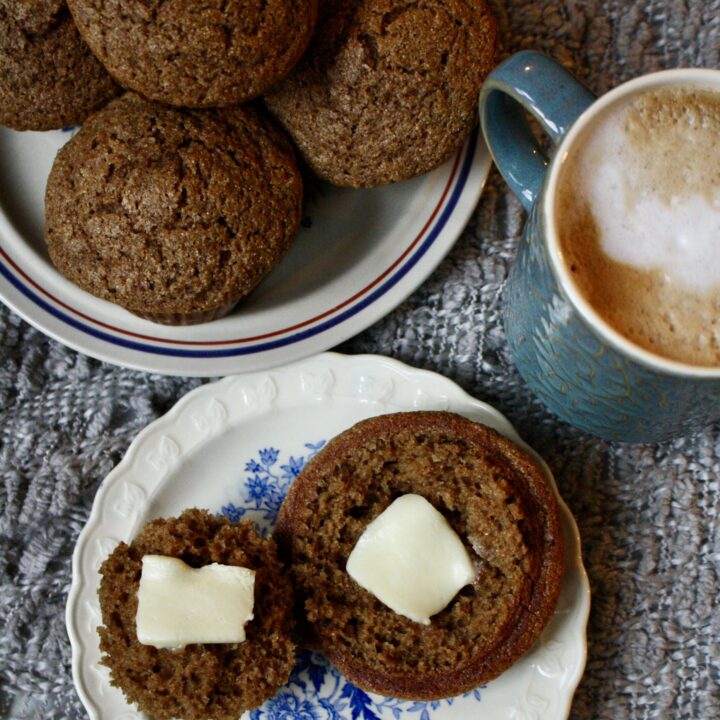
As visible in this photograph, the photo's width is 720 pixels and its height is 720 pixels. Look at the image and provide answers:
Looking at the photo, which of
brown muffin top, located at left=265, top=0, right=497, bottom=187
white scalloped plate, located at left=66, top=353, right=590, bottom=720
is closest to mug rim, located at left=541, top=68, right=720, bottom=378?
brown muffin top, located at left=265, top=0, right=497, bottom=187

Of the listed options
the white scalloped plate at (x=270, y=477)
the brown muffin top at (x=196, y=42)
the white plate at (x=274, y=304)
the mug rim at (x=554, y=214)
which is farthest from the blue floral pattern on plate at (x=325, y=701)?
the brown muffin top at (x=196, y=42)

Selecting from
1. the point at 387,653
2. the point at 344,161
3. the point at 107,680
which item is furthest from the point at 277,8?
the point at 107,680

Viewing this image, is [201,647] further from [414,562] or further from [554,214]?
[554,214]

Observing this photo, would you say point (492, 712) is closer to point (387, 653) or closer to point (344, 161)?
point (387, 653)

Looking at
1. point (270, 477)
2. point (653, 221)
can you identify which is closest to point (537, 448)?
point (270, 477)

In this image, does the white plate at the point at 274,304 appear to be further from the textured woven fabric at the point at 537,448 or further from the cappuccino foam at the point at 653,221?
the cappuccino foam at the point at 653,221

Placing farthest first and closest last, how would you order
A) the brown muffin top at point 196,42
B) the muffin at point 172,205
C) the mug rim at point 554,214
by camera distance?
the muffin at point 172,205
the brown muffin top at point 196,42
the mug rim at point 554,214
